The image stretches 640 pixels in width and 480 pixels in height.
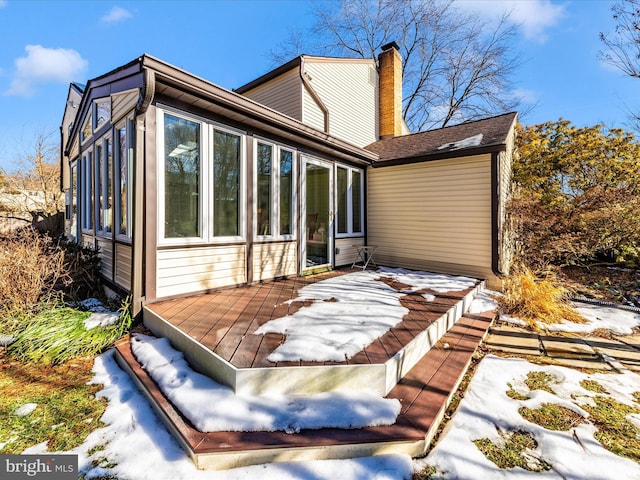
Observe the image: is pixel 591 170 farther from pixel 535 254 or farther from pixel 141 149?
pixel 141 149

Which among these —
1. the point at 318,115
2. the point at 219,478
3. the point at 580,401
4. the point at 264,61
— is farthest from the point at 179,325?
the point at 264,61

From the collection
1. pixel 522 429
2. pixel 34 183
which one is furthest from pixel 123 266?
pixel 34 183

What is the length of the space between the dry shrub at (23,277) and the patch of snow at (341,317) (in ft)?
10.3

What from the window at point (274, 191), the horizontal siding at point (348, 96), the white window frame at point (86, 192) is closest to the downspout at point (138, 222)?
the window at point (274, 191)

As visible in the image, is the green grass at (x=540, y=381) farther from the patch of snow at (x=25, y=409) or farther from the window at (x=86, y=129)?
the window at (x=86, y=129)

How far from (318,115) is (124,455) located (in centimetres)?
784

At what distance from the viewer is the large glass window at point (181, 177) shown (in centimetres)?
386

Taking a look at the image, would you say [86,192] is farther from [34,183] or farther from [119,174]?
[34,183]

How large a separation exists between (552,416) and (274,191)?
14.7 feet

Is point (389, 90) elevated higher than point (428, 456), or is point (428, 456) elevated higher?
point (389, 90)

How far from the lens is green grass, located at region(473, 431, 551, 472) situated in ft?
5.89

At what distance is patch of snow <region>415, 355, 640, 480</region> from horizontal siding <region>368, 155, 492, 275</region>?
322 centimetres

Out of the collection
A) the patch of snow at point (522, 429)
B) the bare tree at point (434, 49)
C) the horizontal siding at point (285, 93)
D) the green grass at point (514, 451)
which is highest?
the bare tree at point (434, 49)

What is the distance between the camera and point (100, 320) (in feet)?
11.8
